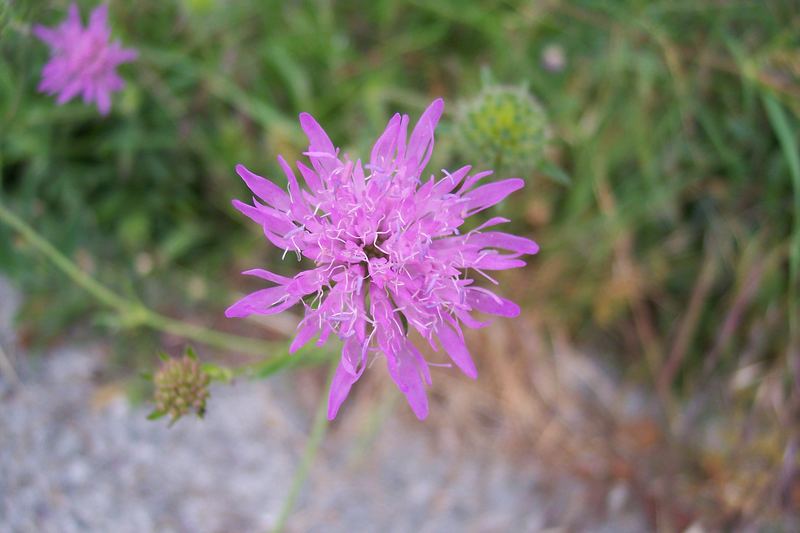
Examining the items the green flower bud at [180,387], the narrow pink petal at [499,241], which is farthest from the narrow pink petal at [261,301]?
the narrow pink petal at [499,241]

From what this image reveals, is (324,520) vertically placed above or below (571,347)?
below

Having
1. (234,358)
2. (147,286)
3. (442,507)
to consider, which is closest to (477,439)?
(442,507)

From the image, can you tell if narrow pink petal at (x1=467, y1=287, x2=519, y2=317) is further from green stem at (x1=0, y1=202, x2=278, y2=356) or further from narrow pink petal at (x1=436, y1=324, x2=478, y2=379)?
green stem at (x1=0, y1=202, x2=278, y2=356)

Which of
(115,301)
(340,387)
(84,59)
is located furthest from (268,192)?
(84,59)

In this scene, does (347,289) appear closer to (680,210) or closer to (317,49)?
(317,49)

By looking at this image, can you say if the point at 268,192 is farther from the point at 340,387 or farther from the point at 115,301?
the point at 115,301

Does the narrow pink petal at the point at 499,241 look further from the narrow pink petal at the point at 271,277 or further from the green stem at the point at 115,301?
the green stem at the point at 115,301
